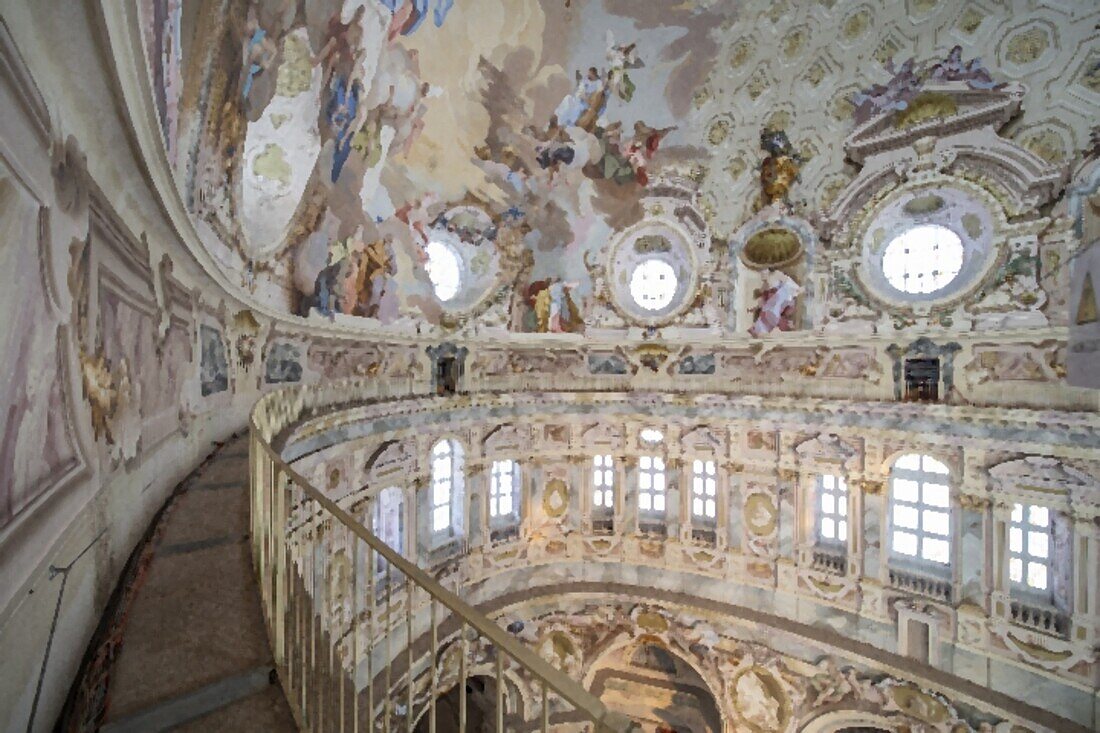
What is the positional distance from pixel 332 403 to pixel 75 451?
7372mm

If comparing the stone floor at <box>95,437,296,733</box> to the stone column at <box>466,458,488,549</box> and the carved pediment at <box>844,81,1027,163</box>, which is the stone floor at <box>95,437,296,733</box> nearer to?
the stone column at <box>466,458,488,549</box>

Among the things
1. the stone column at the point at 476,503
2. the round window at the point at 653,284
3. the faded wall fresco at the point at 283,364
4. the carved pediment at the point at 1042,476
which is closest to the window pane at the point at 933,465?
the carved pediment at the point at 1042,476

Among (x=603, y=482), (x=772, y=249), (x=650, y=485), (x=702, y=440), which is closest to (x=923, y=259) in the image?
(x=772, y=249)

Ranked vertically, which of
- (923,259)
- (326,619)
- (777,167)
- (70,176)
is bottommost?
(326,619)

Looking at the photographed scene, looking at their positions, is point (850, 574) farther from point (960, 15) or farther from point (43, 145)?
point (43, 145)

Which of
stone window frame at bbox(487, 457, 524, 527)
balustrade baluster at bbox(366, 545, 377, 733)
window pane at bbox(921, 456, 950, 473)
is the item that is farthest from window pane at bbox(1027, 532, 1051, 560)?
balustrade baluster at bbox(366, 545, 377, 733)

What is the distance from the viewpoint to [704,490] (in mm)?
15406

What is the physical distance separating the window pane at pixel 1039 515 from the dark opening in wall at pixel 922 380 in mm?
2962

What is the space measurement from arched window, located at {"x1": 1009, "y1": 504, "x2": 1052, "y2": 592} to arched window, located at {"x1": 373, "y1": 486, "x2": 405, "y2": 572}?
14.4 m

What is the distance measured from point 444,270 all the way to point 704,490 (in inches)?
417

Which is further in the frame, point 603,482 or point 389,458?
point 603,482

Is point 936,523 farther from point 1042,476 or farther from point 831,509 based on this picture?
point 1042,476

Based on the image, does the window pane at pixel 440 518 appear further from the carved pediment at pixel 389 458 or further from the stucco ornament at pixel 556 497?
the stucco ornament at pixel 556 497

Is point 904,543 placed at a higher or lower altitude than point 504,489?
lower
